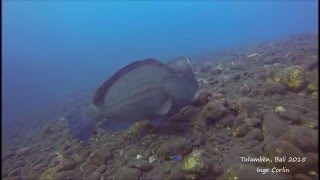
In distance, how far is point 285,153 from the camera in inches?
146

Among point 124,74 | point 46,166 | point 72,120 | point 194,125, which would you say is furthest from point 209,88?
→ point 46,166

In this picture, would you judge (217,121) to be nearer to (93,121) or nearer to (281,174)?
(281,174)

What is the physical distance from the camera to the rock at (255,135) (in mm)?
4305

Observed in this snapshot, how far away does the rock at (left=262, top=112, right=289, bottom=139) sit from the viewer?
4.14m

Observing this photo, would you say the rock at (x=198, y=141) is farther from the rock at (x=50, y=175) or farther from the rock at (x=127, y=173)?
the rock at (x=50, y=175)

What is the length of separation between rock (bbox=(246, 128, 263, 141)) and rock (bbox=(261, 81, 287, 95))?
1266 mm

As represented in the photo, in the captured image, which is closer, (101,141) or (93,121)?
(93,121)

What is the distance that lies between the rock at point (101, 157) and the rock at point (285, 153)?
7.85 ft

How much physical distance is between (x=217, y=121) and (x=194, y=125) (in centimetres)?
38

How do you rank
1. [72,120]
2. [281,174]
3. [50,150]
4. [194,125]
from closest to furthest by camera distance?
[281,174]
[194,125]
[72,120]
[50,150]

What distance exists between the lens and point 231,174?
12.3ft

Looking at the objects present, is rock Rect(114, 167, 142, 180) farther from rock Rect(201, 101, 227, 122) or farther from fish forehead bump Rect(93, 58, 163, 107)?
rock Rect(201, 101, 227, 122)

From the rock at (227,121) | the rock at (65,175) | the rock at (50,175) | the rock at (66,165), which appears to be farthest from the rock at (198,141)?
the rock at (50,175)

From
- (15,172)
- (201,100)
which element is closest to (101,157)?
(201,100)
